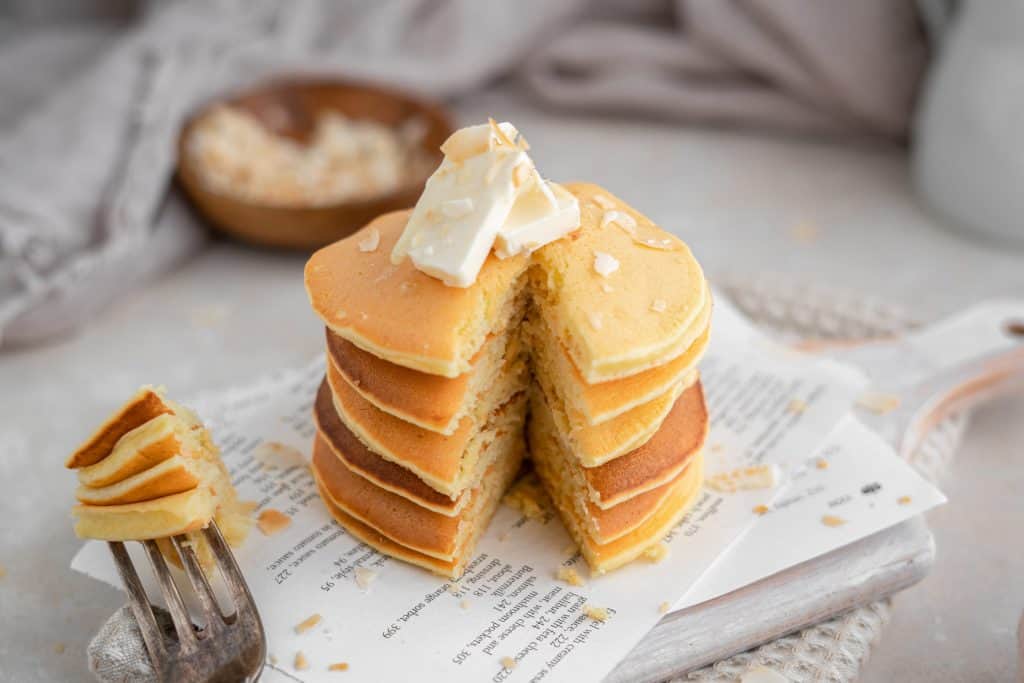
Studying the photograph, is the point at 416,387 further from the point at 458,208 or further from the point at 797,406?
the point at 797,406

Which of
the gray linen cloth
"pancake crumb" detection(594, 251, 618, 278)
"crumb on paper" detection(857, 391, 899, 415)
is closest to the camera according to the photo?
"pancake crumb" detection(594, 251, 618, 278)

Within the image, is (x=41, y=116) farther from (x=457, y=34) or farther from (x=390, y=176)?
(x=457, y=34)

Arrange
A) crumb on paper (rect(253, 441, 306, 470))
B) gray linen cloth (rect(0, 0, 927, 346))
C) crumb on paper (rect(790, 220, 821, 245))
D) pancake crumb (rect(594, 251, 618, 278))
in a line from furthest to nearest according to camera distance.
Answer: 1. crumb on paper (rect(790, 220, 821, 245))
2. gray linen cloth (rect(0, 0, 927, 346))
3. crumb on paper (rect(253, 441, 306, 470))
4. pancake crumb (rect(594, 251, 618, 278))

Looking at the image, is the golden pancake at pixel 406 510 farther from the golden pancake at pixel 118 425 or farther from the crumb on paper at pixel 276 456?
the golden pancake at pixel 118 425

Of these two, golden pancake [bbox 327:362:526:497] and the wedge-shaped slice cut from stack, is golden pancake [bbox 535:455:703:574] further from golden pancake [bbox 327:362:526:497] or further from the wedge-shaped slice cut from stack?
golden pancake [bbox 327:362:526:497]

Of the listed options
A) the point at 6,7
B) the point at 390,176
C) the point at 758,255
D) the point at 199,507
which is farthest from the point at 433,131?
the point at 6,7

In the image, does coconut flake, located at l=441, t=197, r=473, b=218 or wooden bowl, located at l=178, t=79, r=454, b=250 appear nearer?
coconut flake, located at l=441, t=197, r=473, b=218

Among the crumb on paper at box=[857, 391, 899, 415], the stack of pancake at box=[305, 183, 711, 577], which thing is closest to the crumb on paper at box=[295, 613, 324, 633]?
the stack of pancake at box=[305, 183, 711, 577]

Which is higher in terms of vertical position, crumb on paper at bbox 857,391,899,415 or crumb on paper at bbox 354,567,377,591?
crumb on paper at bbox 857,391,899,415
